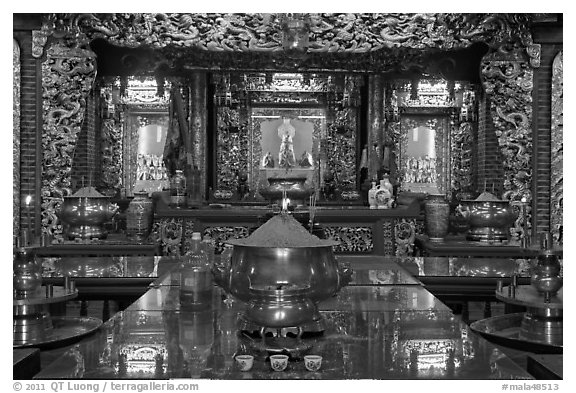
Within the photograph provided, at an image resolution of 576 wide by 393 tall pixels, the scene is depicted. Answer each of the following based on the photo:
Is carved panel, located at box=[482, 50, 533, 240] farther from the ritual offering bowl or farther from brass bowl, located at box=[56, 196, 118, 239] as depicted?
brass bowl, located at box=[56, 196, 118, 239]

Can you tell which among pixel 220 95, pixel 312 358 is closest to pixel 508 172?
pixel 220 95

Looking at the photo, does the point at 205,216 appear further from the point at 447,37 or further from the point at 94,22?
the point at 447,37

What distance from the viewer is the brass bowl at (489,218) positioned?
17.9 feet

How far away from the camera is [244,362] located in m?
1.58

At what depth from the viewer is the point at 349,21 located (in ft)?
21.9

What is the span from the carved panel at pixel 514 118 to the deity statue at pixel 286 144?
3.42 m

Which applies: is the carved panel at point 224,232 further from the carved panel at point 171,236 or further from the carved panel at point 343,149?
the carved panel at point 343,149

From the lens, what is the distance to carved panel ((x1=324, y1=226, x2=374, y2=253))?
18.7 ft

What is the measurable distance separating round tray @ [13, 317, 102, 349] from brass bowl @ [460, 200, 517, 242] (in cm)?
386

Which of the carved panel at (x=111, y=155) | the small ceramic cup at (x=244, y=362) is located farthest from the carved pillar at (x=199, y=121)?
the small ceramic cup at (x=244, y=362)

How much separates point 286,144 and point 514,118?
3.59m

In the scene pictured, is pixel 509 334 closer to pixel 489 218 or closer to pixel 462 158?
pixel 489 218

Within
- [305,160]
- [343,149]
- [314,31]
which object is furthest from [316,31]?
[305,160]
